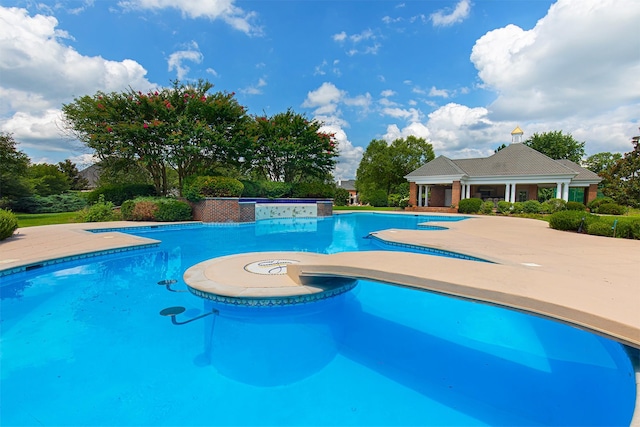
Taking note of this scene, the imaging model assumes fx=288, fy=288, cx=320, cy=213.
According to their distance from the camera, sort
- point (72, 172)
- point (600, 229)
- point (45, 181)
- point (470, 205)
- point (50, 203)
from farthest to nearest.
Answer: point (72, 172)
point (45, 181)
point (470, 205)
point (50, 203)
point (600, 229)

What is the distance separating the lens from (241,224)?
15812 mm

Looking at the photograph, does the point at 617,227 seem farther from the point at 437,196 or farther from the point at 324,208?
the point at 437,196

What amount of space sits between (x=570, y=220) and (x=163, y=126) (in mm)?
20083

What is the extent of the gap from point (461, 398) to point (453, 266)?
191 cm

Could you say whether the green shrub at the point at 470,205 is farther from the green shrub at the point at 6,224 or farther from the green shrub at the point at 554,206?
the green shrub at the point at 6,224

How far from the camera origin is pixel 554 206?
2041 cm

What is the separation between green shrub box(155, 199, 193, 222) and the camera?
48.1 feet

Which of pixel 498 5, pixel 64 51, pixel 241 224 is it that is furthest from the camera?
pixel 241 224

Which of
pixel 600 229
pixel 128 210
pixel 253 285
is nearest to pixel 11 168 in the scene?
pixel 128 210

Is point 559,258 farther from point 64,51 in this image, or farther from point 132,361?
point 64,51

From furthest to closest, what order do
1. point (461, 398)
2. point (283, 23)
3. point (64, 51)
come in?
point (283, 23) < point (64, 51) < point (461, 398)

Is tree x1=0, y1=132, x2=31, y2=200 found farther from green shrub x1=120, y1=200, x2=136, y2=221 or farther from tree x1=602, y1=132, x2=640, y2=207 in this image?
tree x1=602, y1=132, x2=640, y2=207

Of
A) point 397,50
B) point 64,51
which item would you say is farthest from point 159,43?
point 397,50

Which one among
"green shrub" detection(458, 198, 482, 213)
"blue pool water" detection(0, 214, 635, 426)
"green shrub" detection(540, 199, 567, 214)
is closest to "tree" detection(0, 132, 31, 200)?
"blue pool water" detection(0, 214, 635, 426)
